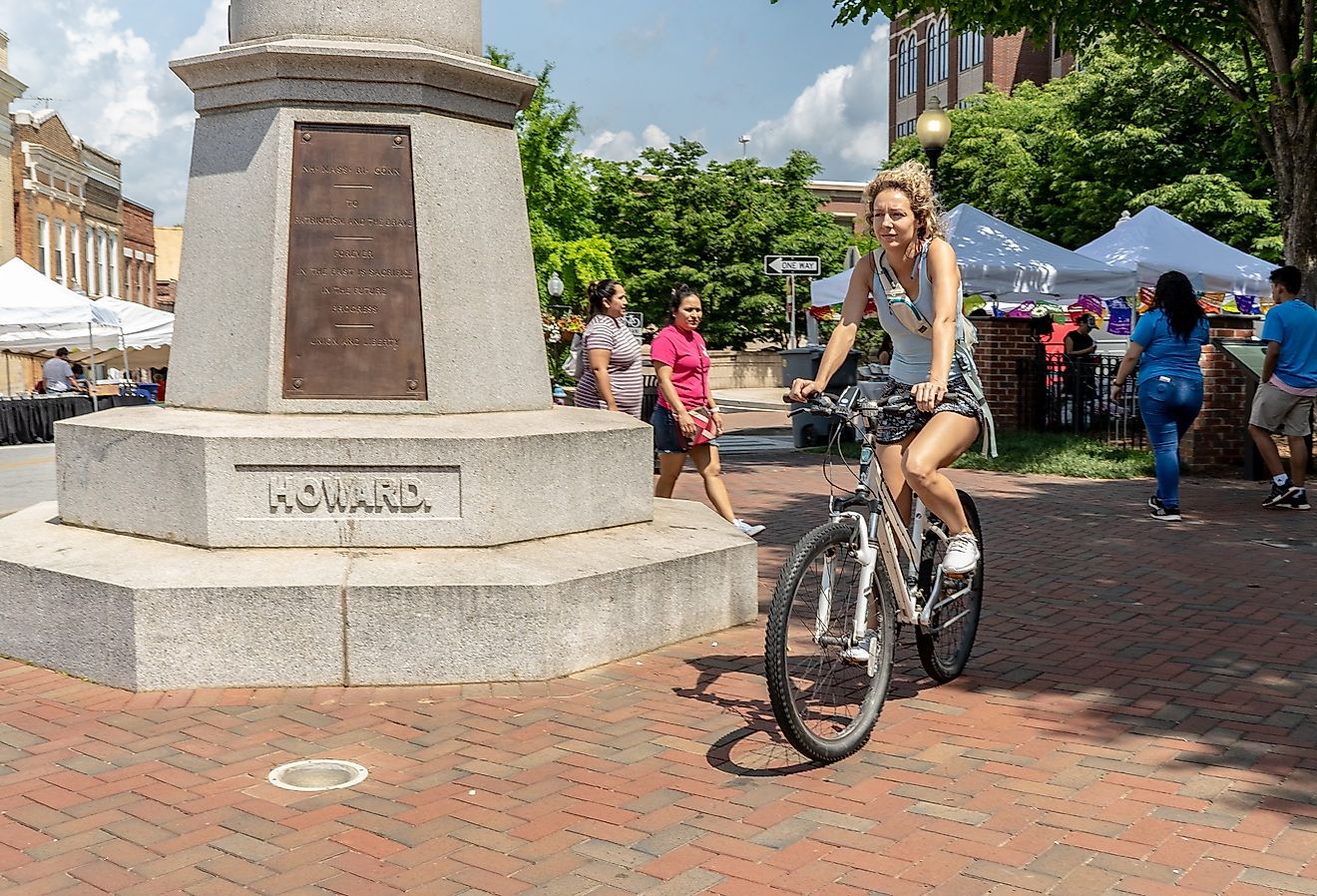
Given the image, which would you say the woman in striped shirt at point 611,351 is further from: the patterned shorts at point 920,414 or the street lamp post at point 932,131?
the street lamp post at point 932,131

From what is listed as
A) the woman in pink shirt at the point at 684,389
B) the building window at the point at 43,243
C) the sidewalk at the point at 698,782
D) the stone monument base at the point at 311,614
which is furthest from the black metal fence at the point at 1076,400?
the building window at the point at 43,243

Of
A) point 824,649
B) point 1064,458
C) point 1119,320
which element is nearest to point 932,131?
point 1064,458

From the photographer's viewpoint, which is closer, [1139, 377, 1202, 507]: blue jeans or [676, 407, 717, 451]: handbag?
[676, 407, 717, 451]: handbag

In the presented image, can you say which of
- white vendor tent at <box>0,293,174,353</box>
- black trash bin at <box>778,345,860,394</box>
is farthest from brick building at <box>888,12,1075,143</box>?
black trash bin at <box>778,345,860,394</box>

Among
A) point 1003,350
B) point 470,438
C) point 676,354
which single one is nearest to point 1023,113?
point 1003,350

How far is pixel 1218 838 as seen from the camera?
3.77m

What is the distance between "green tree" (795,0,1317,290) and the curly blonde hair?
11399 mm

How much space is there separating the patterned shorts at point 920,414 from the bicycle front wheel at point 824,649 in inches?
21.8

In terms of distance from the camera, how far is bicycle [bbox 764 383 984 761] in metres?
4.19

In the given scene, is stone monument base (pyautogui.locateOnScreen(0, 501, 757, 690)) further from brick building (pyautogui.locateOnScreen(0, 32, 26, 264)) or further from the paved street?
brick building (pyautogui.locateOnScreen(0, 32, 26, 264))

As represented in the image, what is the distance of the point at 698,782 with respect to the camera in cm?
427

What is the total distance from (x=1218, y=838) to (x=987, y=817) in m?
0.65

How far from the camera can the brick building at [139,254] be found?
207 feet

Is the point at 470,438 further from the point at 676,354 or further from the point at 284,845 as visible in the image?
the point at 676,354
